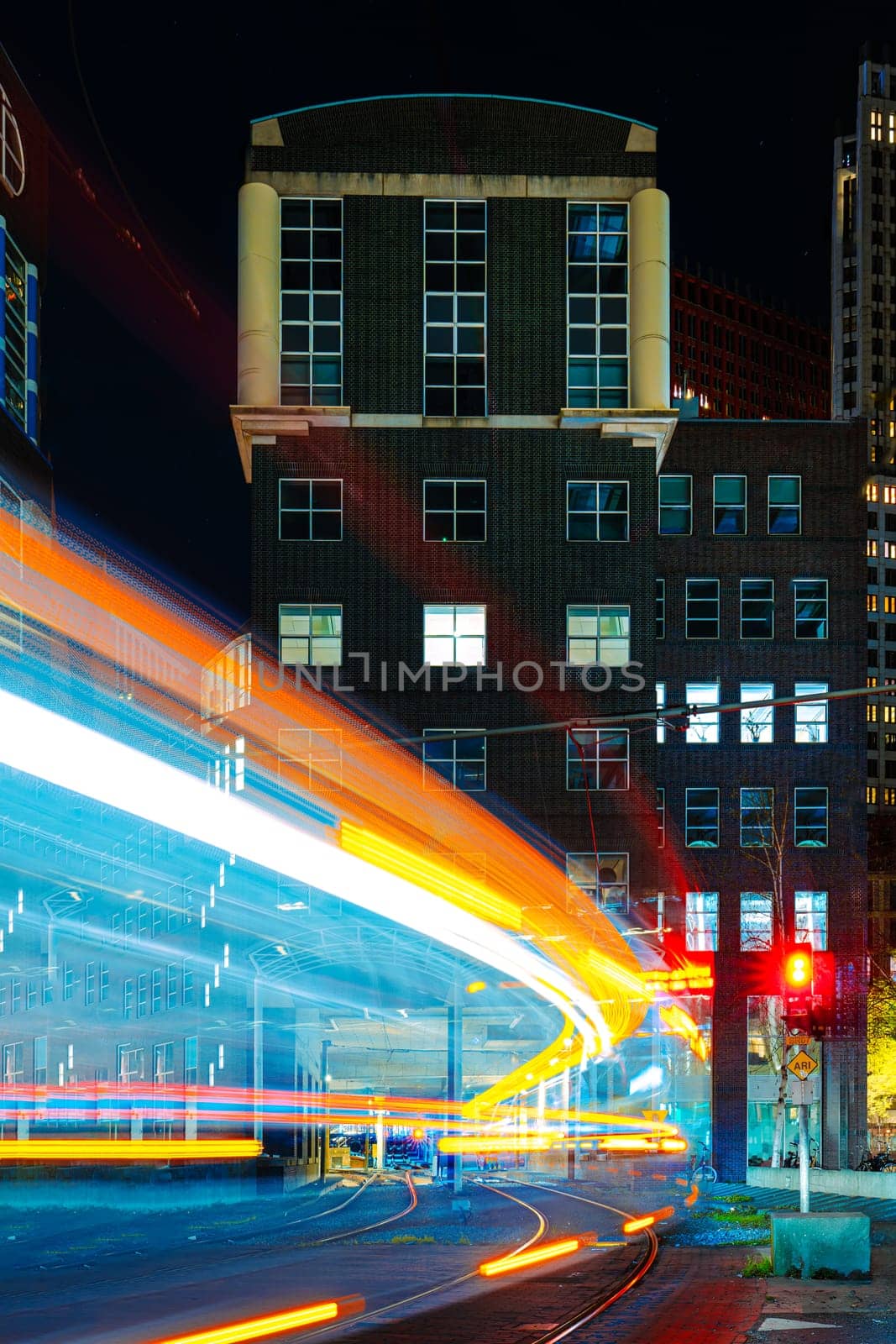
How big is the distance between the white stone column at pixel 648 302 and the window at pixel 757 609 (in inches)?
383

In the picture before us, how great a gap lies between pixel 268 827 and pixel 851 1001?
22376 millimetres

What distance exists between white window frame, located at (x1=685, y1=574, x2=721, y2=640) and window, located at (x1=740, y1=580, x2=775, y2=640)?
810mm

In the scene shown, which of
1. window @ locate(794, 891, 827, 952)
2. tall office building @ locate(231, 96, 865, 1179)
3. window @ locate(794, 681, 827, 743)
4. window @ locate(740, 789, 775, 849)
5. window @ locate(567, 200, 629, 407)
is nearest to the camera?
tall office building @ locate(231, 96, 865, 1179)

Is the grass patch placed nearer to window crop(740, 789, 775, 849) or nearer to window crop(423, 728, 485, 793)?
window crop(423, 728, 485, 793)

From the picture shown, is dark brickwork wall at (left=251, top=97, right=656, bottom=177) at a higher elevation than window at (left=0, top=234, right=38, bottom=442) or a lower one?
lower

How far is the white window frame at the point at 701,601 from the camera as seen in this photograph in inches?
2562

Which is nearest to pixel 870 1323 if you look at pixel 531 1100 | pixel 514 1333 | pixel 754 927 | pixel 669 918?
pixel 514 1333

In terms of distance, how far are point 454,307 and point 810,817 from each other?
74.5ft

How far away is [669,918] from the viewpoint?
6059 centimetres

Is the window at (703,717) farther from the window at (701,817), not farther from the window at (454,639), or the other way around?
the window at (454,639)

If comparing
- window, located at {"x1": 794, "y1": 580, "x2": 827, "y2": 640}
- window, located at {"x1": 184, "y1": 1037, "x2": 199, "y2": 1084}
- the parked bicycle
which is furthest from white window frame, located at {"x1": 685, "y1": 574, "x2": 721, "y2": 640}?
window, located at {"x1": 184, "y1": 1037, "x2": 199, "y2": 1084}

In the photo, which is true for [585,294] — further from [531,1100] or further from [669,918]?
[531,1100]

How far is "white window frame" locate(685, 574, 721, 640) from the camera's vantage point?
213 ft

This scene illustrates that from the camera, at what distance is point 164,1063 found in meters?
71.4
